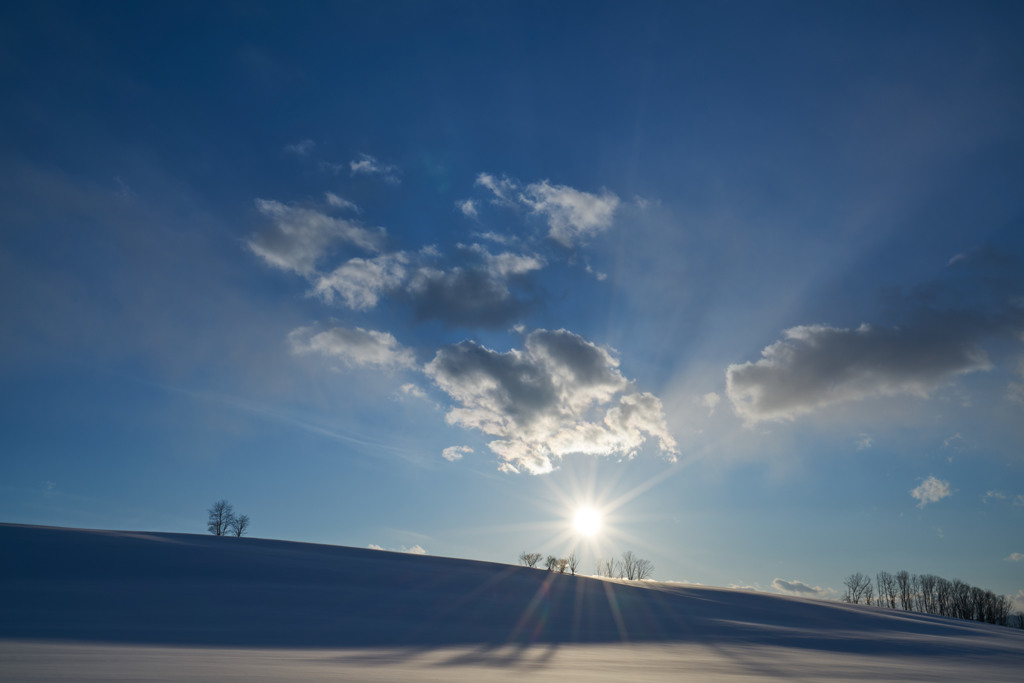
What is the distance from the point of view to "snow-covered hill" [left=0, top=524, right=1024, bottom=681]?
10812 mm

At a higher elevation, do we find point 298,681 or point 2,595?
point 298,681

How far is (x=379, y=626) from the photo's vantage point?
62.0ft

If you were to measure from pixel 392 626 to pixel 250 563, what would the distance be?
1617cm

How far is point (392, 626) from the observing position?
19.1 m

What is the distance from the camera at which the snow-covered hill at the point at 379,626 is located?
10812mm

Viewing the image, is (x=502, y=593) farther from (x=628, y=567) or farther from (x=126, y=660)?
(x=628, y=567)

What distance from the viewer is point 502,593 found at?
29562 millimetres

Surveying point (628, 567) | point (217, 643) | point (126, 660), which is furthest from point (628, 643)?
point (628, 567)

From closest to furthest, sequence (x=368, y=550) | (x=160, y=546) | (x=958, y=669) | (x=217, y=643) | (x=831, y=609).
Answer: (x=217, y=643) → (x=958, y=669) → (x=160, y=546) → (x=831, y=609) → (x=368, y=550)

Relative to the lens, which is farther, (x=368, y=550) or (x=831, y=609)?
(x=368, y=550)

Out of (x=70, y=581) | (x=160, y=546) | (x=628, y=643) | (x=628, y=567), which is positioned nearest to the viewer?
(x=628, y=643)

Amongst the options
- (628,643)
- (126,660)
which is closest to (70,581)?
(126,660)

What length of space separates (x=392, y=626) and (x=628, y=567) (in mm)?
83410

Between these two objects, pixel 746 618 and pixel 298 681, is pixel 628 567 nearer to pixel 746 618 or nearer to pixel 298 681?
pixel 746 618
